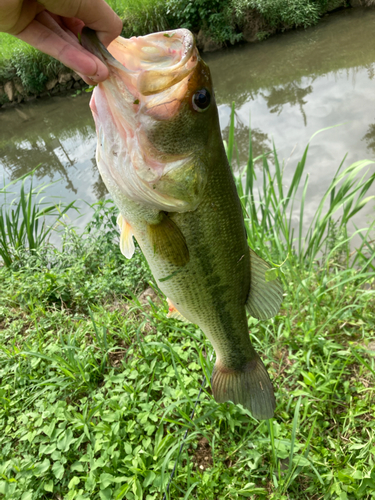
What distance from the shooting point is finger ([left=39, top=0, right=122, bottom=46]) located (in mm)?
887

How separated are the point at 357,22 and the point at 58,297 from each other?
1347 centimetres

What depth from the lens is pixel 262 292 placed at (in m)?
1.47

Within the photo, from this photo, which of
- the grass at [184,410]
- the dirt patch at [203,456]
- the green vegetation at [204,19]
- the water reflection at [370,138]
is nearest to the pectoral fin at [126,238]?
the grass at [184,410]

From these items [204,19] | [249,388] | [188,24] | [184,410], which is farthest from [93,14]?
[204,19]

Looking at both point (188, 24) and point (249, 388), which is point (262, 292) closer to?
point (249, 388)

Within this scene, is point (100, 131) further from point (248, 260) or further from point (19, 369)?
point (19, 369)

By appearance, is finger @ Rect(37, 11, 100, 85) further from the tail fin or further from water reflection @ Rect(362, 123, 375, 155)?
water reflection @ Rect(362, 123, 375, 155)

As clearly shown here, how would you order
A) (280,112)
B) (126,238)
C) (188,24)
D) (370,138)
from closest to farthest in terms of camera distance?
(126,238)
(370,138)
(280,112)
(188,24)

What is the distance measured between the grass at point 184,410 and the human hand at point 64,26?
1.42 meters

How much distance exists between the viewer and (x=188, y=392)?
2.02 m

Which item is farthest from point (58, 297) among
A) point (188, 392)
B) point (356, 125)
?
point (356, 125)

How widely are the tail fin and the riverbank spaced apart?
1326cm

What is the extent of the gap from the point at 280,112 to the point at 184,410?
729 centimetres

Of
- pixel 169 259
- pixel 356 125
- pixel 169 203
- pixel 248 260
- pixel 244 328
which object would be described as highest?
pixel 169 203
